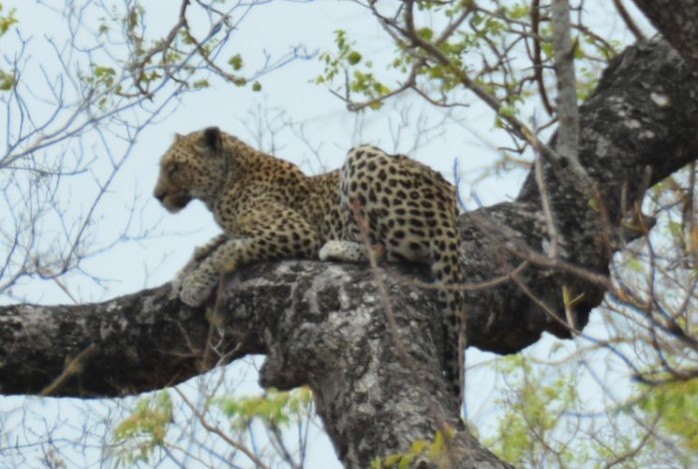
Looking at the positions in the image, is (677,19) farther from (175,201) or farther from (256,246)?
(175,201)

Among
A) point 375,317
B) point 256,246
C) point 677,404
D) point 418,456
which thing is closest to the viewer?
point 677,404

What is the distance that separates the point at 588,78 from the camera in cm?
1495

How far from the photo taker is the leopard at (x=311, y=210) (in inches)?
340

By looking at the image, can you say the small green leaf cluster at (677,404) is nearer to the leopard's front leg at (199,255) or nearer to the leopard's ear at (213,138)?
the leopard's front leg at (199,255)

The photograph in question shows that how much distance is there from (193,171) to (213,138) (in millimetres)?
271

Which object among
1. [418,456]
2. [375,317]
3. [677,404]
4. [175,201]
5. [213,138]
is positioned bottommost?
[677,404]

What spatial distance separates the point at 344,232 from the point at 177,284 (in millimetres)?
1196

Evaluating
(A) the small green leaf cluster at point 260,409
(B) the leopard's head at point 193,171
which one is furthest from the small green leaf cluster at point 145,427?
(B) the leopard's head at point 193,171

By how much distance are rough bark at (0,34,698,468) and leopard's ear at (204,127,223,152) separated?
239 centimetres

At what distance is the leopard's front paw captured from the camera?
856 cm

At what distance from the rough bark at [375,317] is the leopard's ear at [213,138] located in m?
2.39

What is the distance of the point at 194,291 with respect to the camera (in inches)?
337

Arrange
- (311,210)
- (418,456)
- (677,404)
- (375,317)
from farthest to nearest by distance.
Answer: (311,210), (375,317), (418,456), (677,404)

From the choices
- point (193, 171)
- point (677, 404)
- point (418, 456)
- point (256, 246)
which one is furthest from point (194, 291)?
point (677, 404)
